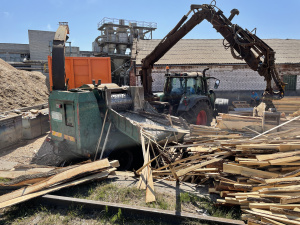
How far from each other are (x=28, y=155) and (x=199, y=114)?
6.06 metres

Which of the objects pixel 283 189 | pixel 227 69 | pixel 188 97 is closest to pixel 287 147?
pixel 283 189

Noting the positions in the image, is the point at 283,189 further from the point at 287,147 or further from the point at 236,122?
the point at 236,122

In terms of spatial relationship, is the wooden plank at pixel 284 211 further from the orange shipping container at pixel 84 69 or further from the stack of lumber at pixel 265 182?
the orange shipping container at pixel 84 69

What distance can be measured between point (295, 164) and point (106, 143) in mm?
3982

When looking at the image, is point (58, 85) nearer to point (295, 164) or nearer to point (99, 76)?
point (99, 76)

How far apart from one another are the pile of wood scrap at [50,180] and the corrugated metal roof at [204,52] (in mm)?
15130

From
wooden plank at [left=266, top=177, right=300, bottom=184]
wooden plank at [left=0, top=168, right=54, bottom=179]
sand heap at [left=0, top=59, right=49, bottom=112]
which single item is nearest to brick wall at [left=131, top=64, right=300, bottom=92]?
sand heap at [left=0, top=59, right=49, bottom=112]

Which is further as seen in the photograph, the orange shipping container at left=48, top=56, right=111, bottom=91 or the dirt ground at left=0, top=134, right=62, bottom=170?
the orange shipping container at left=48, top=56, right=111, bottom=91

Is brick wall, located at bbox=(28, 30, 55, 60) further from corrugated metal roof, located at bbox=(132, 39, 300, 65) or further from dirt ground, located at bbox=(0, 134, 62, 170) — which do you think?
dirt ground, located at bbox=(0, 134, 62, 170)

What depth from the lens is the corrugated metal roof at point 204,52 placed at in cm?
1981

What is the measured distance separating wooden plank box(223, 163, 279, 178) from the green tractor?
4.29 m

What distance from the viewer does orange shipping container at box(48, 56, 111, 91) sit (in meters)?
9.04

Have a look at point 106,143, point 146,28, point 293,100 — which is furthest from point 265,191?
point 146,28

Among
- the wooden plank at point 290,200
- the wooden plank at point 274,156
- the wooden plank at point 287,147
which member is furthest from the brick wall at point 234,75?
the wooden plank at point 290,200
